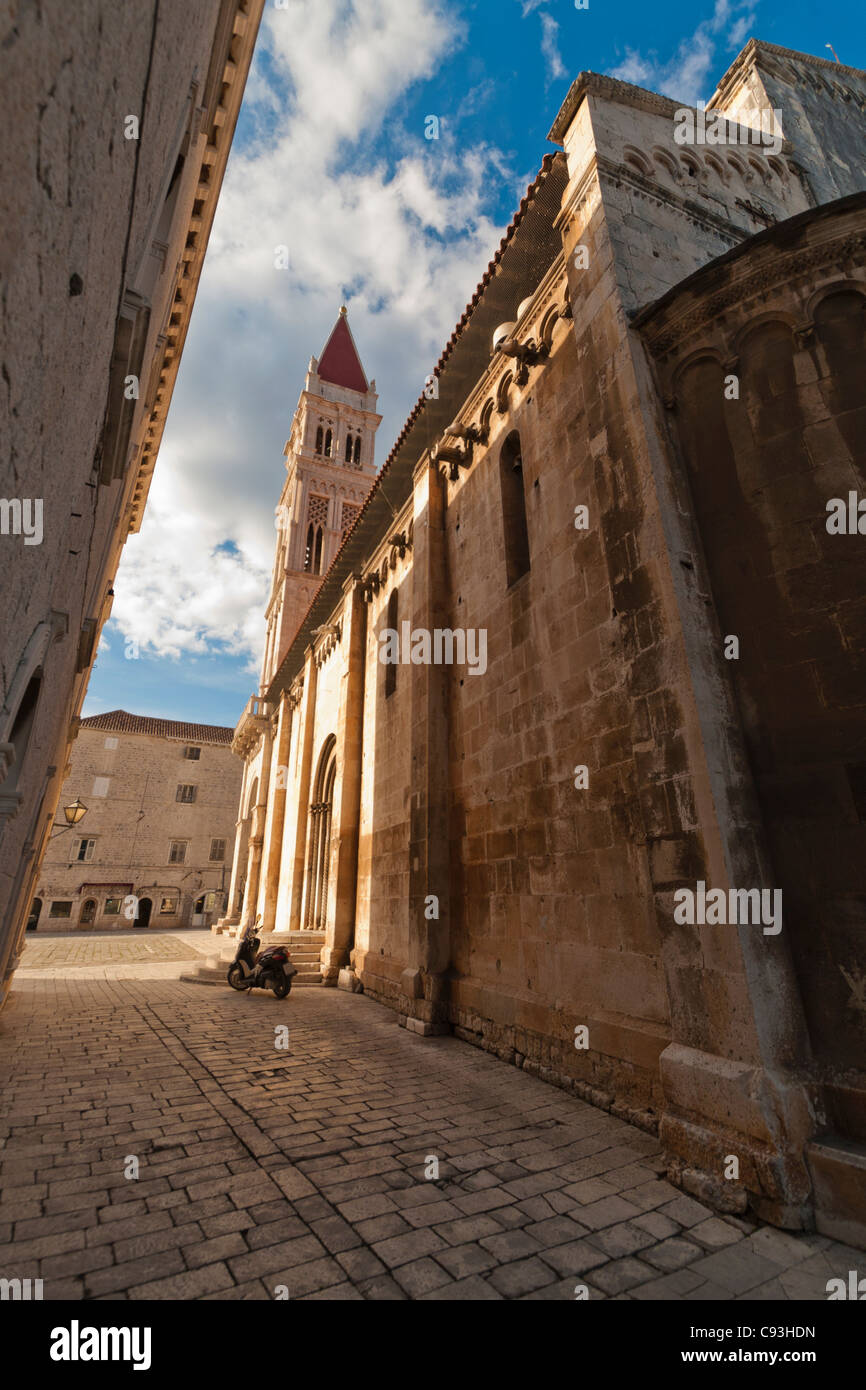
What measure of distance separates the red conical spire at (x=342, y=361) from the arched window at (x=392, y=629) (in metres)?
31.8

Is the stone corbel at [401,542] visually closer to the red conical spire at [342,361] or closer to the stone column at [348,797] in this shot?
the stone column at [348,797]

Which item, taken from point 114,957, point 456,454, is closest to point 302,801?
point 114,957

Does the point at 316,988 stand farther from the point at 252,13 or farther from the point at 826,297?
the point at 252,13

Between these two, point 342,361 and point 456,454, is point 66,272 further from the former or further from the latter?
point 342,361

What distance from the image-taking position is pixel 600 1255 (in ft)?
9.61

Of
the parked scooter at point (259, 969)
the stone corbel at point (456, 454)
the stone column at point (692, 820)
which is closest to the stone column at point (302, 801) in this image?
the parked scooter at point (259, 969)

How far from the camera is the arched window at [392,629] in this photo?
39.9 feet

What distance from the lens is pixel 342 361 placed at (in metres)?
39.9

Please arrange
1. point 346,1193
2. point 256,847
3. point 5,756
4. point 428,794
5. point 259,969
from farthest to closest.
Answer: point 256,847, point 259,969, point 428,794, point 346,1193, point 5,756

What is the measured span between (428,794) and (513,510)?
→ 437 cm

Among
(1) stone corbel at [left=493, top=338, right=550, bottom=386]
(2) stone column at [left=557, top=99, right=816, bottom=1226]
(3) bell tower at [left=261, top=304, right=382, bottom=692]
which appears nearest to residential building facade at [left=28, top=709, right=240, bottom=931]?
(3) bell tower at [left=261, top=304, right=382, bottom=692]

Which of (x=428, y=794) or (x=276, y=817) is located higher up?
(x=276, y=817)

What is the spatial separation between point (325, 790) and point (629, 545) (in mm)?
13114
